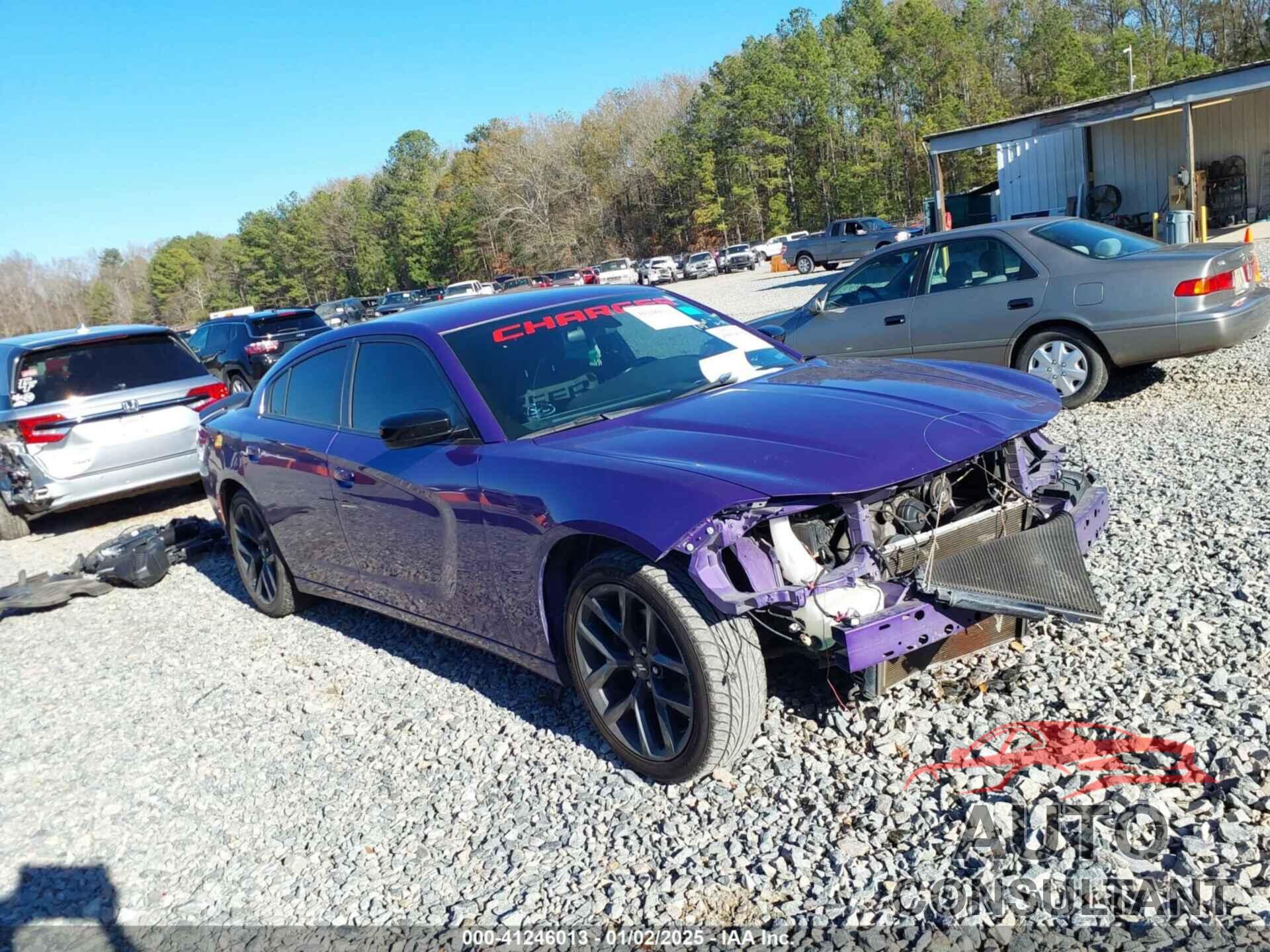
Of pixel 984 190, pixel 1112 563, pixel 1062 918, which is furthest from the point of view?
pixel 984 190

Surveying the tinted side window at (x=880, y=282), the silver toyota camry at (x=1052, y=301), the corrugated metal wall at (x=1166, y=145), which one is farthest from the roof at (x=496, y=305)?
the corrugated metal wall at (x=1166, y=145)

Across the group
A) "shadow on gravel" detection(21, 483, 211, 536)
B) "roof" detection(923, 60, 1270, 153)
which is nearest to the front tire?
"shadow on gravel" detection(21, 483, 211, 536)

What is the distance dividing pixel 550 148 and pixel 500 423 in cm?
8407

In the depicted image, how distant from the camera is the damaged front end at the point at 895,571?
2.93 meters

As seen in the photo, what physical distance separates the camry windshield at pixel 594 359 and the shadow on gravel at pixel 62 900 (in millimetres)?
2108

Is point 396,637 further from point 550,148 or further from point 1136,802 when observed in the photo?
point 550,148

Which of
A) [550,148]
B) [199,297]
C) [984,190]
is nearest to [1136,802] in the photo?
[984,190]

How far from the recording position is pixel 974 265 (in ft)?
26.1

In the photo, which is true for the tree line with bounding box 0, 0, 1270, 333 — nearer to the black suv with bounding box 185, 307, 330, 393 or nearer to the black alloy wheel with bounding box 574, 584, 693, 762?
the black suv with bounding box 185, 307, 330, 393

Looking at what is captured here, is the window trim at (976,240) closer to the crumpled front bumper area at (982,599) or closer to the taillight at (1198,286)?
the taillight at (1198,286)

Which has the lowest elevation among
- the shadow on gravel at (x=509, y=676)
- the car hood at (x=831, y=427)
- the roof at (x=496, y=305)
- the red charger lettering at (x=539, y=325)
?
the shadow on gravel at (x=509, y=676)

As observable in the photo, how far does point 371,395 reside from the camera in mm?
4512

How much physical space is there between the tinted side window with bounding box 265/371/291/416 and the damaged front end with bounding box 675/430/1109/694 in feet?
10.5

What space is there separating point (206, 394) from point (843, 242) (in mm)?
29327
